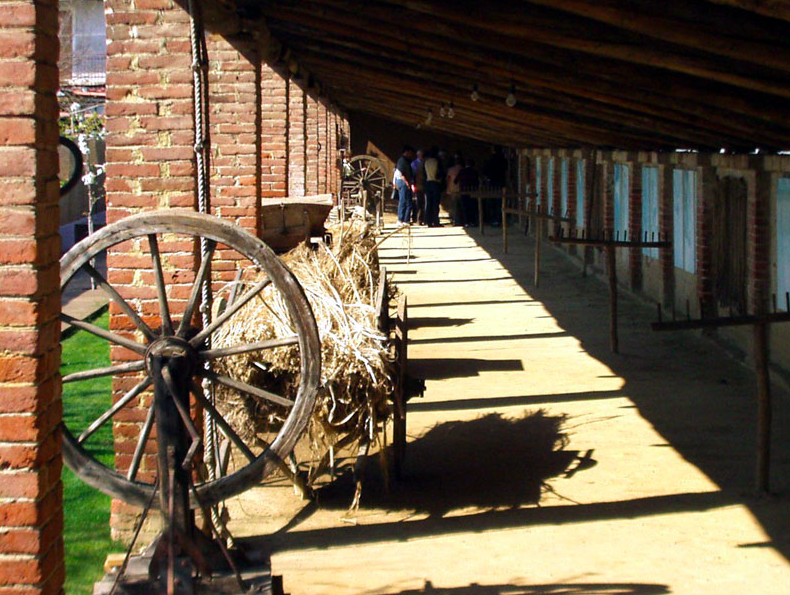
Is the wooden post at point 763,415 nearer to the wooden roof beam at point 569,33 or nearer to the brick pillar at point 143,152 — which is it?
the wooden roof beam at point 569,33

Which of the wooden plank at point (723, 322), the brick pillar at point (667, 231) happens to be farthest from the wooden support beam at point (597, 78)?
the brick pillar at point (667, 231)

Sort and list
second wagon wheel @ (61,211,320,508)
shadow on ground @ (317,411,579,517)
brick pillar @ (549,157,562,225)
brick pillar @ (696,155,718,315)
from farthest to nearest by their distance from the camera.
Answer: brick pillar @ (549,157,562,225) < brick pillar @ (696,155,718,315) < shadow on ground @ (317,411,579,517) < second wagon wheel @ (61,211,320,508)

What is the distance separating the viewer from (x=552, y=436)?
7758 millimetres

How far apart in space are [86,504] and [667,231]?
26.8 feet

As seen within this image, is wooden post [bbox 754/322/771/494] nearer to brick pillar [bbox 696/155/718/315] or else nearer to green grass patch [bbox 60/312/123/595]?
green grass patch [bbox 60/312/123/595]

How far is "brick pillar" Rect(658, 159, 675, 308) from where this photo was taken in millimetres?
12656

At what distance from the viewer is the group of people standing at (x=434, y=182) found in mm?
25078

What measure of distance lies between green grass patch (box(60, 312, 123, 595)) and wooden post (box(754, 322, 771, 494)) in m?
3.56

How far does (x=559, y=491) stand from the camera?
6578mm

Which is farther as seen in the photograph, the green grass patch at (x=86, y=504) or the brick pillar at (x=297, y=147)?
the brick pillar at (x=297, y=147)

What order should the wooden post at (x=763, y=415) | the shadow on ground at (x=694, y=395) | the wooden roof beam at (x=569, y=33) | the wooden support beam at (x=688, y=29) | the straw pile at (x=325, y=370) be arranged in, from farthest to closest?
the wooden roof beam at (x=569, y=33)
the shadow on ground at (x=694, y=395)
the wooden post at (x=763, y=415)
the wooden support beam at (x=688, y=29)
the straw pile at (x=325, y=370)

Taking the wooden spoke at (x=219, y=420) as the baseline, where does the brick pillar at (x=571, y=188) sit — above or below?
above

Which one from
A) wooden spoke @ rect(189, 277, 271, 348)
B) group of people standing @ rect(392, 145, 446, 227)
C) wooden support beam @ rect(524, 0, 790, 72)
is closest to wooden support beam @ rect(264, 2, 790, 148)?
wooden support beam @ rect(524, 0, 790, 72)

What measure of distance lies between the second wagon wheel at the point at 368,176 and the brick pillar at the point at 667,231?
41.1 feet
